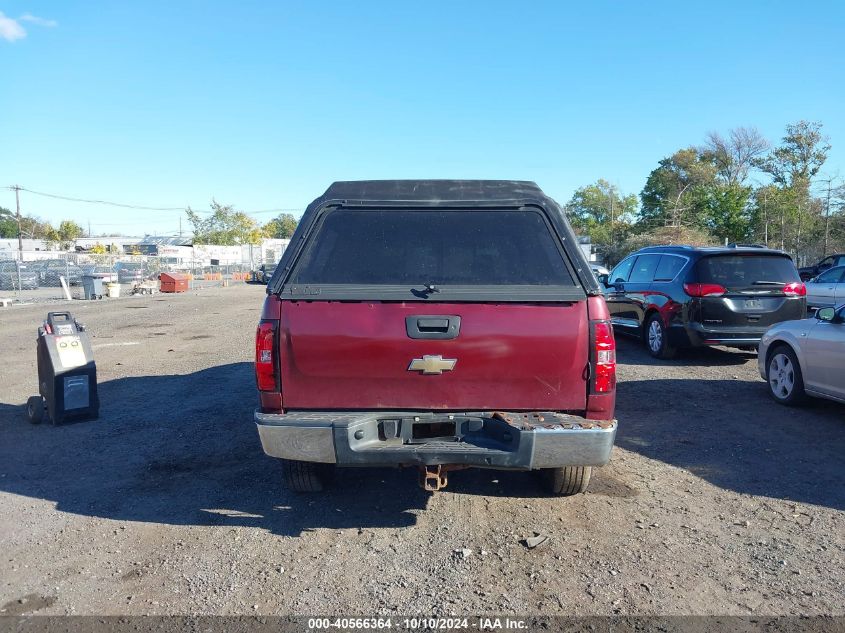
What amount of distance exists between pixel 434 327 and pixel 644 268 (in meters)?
7.89

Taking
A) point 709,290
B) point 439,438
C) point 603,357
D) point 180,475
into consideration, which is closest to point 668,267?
point 709,290

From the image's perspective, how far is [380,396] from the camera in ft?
12.4

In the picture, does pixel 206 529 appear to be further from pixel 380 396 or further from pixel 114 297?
pixel 114 297

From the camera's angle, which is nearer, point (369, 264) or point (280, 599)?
point (280, 599)

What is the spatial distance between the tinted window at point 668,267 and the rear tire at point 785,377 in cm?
247

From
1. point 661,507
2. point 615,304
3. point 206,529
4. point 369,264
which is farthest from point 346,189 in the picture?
point 615,304

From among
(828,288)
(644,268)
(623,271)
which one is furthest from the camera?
(828,288)

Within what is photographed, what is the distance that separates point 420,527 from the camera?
4.15 meters

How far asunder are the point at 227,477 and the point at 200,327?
11331 millimetres

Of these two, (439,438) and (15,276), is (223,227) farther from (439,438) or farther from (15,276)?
(439,438)

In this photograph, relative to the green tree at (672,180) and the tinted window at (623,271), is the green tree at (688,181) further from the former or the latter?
the tinted window at (623,271)

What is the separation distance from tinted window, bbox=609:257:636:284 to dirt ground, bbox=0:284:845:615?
15.3ft

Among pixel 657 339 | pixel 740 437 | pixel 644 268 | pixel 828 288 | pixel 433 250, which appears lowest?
pixel 740 437

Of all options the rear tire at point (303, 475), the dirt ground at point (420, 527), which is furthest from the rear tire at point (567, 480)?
the rear tire at point (303, 475)
